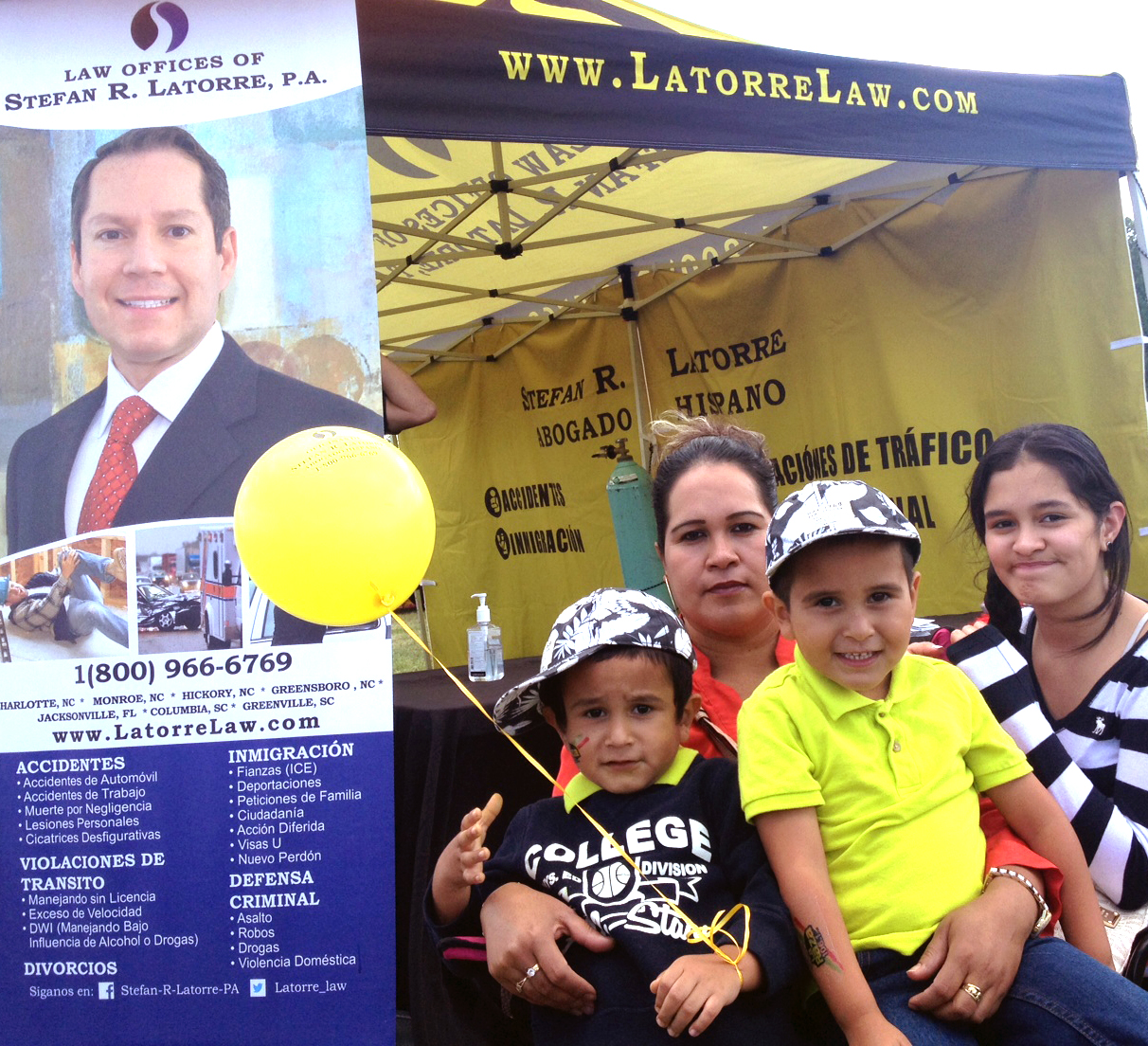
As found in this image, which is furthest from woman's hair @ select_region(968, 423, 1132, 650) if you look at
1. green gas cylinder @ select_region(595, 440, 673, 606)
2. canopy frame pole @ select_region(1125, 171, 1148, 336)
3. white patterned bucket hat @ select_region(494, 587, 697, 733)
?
green gas cylinder @ select_region(595, 440, 673, 606)

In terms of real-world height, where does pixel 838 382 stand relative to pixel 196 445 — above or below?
above

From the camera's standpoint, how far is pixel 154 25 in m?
2.43

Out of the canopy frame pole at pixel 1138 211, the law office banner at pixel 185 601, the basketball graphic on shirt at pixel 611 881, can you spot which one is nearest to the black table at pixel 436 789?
the law office banner at pixel 185 601

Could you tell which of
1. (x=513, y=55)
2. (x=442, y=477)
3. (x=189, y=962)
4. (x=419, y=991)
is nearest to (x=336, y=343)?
(x=513, y=55)

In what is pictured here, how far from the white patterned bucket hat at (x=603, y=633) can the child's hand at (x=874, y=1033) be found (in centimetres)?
65

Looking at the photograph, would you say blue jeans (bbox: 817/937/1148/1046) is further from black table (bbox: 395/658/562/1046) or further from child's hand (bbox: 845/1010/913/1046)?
black table (bbox: 395/658/562/1046)

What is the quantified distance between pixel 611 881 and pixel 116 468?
1584mm

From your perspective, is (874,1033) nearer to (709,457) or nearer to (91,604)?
(709,457)

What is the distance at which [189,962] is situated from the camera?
2184 mm

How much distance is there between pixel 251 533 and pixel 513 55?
1.66m

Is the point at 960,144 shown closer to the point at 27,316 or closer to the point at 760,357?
the point at 760,357

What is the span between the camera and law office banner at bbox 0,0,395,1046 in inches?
86.1

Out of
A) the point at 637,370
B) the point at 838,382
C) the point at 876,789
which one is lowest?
the point at 876,789

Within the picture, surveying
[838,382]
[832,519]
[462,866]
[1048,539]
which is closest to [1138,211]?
[838,382]
